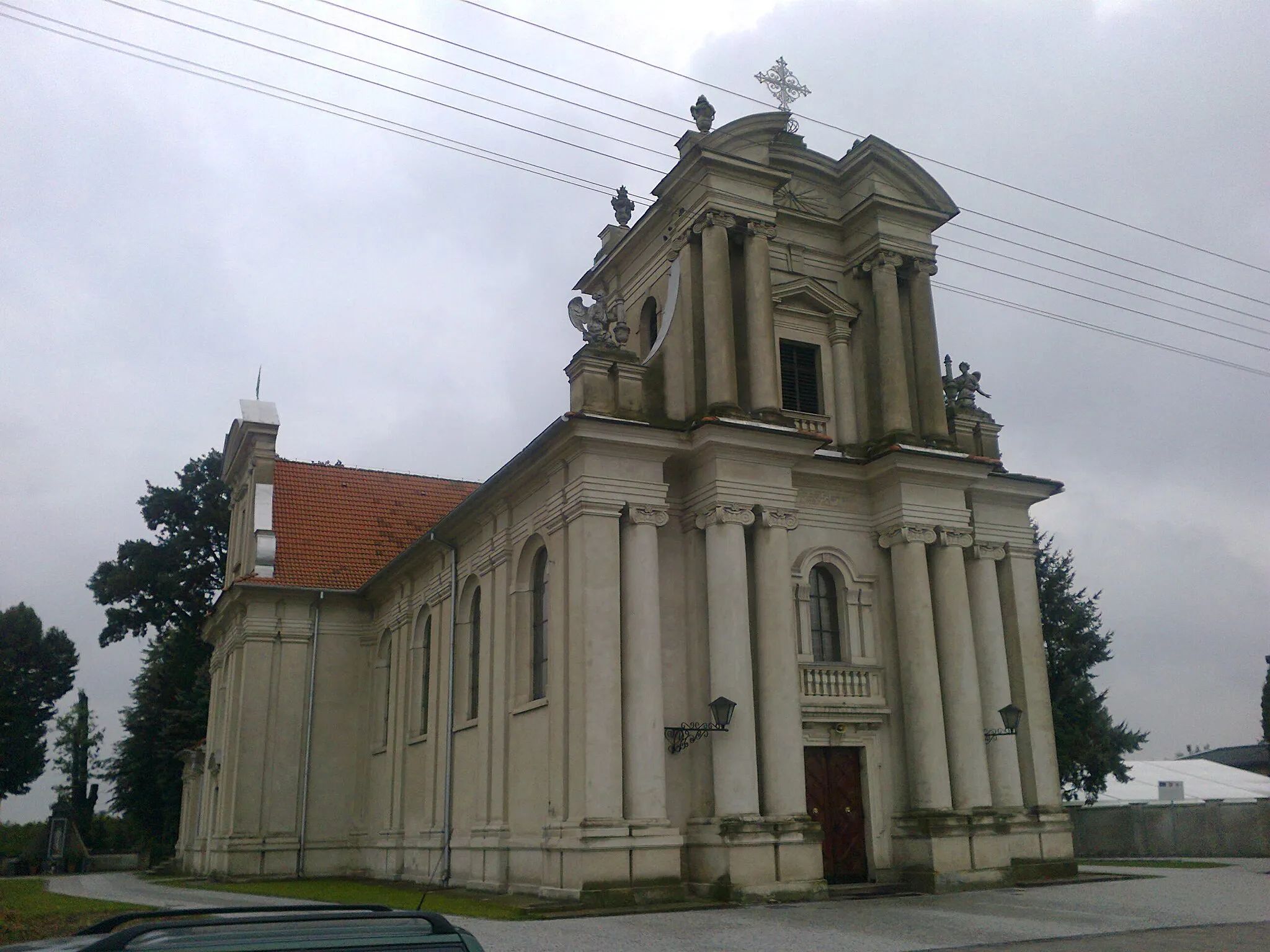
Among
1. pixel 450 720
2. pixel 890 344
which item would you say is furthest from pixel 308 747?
pixel 890 344

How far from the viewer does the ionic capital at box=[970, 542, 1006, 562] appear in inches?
889

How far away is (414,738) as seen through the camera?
27.2 m

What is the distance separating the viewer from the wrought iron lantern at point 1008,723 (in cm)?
2061

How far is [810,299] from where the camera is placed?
23109mm

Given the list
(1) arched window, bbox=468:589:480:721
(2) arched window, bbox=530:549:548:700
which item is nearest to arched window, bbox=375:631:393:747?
(1) arched window, bbox=468:589:480:721

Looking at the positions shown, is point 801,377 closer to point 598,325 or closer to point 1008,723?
point 598,325

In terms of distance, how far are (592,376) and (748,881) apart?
360 inches

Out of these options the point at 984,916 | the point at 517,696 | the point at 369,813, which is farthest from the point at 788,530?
the point at 369,813

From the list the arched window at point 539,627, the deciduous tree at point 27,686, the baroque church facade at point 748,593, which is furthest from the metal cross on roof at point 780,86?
the deciduous tree at point 27,686

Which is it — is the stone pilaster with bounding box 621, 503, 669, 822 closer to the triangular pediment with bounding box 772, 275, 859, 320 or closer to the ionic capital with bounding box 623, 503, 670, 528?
the ionic capital with bounding box 623, 503, 670, 528

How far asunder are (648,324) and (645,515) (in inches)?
256

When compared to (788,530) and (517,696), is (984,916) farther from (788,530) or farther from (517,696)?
(517,696)

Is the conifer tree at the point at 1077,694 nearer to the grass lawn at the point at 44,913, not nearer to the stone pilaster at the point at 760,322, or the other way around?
the stone pilaster at the point at 760,322

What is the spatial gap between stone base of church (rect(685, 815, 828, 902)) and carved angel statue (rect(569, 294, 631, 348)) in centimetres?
886
